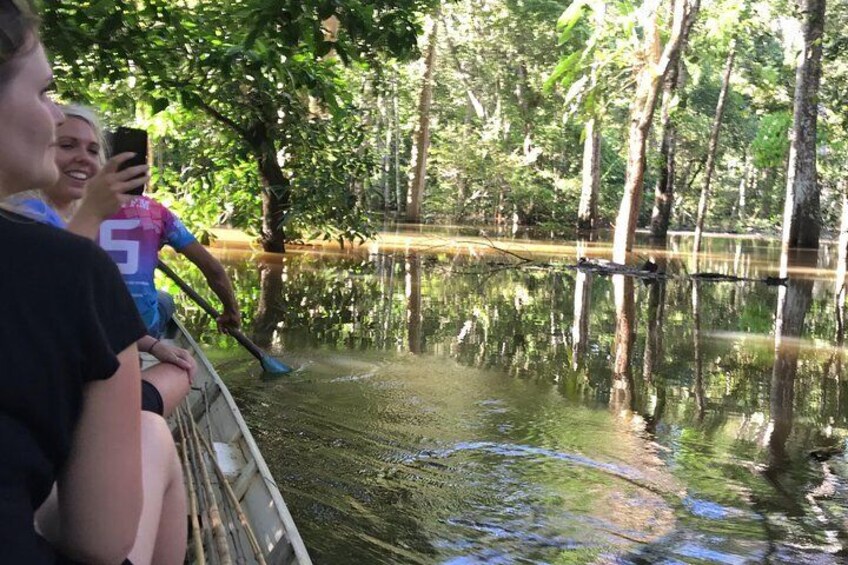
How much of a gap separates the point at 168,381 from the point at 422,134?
30757mm

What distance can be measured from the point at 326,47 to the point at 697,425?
3.67m

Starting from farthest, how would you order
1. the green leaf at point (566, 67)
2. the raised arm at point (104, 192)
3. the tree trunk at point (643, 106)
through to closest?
the green leaf at point (566, 67) < the tree trunk at point (643, 106) < the raised arm at point (104, 192)

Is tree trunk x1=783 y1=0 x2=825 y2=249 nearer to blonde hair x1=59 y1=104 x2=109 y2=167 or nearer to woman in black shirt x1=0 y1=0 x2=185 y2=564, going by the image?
blonde hair x1=59 y1=104 x2=109 y2=167

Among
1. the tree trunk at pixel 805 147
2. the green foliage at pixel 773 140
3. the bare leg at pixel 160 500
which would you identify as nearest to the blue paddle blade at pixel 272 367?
the bare leg at pixel 160 500

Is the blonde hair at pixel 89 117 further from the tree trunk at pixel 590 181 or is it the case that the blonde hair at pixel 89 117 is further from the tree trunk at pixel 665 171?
the tree trunk at pixel 590 181

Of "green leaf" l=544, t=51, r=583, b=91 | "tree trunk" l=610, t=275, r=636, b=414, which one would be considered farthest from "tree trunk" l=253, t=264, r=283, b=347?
"green leaf" l=544, t=51, r=583, b=91

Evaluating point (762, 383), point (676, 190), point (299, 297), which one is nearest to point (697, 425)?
point (762, 383)

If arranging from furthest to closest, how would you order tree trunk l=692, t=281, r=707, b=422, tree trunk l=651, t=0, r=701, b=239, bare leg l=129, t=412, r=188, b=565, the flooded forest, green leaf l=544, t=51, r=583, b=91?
1. tree trunk l=651, t=0, r=701, b=239
2. green leaf l=544, t=51, r=583, b=91
3. tree trunk l=692, t=281, r=707, b=422
4. the flooded forest
5. bare leg l=129, t=412, r=188, b=565

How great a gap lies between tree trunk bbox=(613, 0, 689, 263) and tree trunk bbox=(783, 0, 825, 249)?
412 centimetres

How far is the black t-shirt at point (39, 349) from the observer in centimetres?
118

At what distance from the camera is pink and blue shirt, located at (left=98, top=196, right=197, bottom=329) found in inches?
167

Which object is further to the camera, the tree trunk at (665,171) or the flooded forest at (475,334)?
the tree trunk at (665,171)

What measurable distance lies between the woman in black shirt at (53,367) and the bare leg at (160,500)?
212 mm

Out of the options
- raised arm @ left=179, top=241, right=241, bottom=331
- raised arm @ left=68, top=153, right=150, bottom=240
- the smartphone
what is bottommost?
raised arm @ left=179, top=241, right=241, bottom=331
